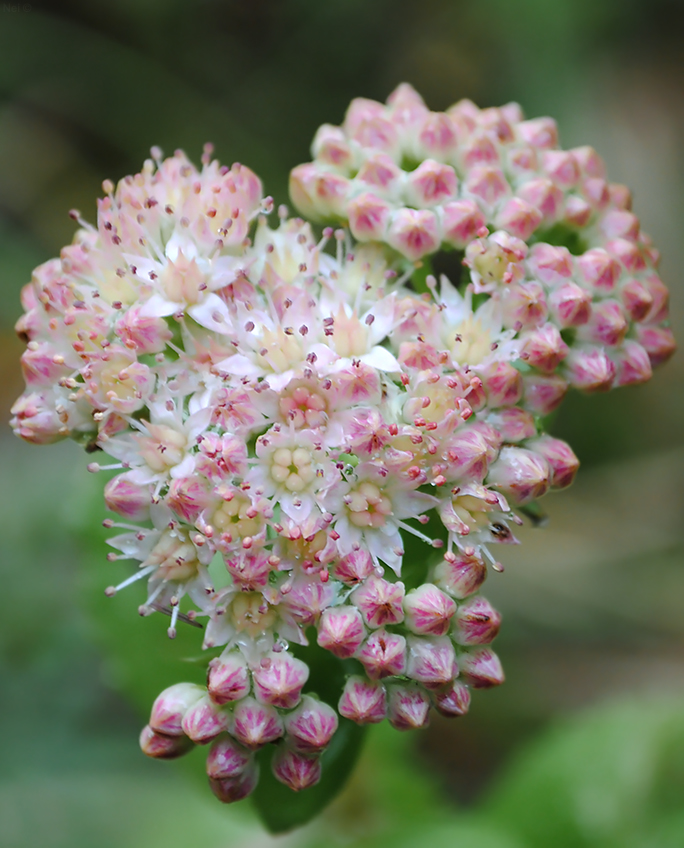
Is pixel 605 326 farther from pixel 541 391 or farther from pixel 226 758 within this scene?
pixel 226 758

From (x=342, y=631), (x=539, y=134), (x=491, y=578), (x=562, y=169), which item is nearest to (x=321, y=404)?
(x=342, y=631)

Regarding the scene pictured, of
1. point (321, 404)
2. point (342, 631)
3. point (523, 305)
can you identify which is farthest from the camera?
point (523, 305)

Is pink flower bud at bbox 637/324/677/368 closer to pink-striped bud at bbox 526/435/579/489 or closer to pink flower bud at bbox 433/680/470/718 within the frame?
pink-striped bud at bbox 526/435/579/489

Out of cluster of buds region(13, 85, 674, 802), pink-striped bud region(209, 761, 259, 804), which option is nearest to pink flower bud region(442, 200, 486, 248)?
cluster of buds region(13, 85, 674, 802)

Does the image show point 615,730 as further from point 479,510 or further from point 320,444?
point 320,444

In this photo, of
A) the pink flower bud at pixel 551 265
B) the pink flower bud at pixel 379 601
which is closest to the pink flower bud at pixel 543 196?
the pink flower bud at pixel 551 265
